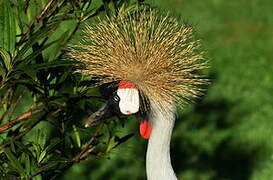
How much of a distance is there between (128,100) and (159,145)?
0.25 meters

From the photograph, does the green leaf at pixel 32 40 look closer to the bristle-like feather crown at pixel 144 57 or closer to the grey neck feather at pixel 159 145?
the bristle-like feather crown at pixel 144 57

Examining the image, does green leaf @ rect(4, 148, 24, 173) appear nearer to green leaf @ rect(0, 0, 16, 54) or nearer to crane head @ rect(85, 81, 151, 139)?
crane head @ rect(85, 81, 151, 139)

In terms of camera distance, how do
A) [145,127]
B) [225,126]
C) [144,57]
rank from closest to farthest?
[144,57]
[145,127]
[225,126]

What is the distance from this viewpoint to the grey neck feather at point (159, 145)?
102 inches

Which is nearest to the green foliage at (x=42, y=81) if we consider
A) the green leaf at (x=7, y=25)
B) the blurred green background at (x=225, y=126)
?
the green leaf at (x=7, y=25)

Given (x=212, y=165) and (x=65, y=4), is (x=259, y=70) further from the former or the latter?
(x=65, y=4)

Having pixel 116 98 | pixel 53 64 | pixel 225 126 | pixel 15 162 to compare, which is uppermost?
pixel 53 64

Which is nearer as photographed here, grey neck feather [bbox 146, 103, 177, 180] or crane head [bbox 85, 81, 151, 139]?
crane head [bbox 85, 81, 151, 139]

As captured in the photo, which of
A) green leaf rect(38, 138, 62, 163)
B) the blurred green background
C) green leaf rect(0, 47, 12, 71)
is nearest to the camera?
green leaf rect(0, 47, 12, 71)

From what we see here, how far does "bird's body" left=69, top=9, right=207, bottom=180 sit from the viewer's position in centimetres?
246

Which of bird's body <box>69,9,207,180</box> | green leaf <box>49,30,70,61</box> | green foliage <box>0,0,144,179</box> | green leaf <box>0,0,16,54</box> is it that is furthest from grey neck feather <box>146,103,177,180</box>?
green leaf <box>0,0,16,54</box>

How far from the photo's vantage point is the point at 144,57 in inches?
96.3

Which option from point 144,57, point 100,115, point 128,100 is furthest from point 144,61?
point 100,115

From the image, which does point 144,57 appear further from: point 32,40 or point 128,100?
point 32,40
